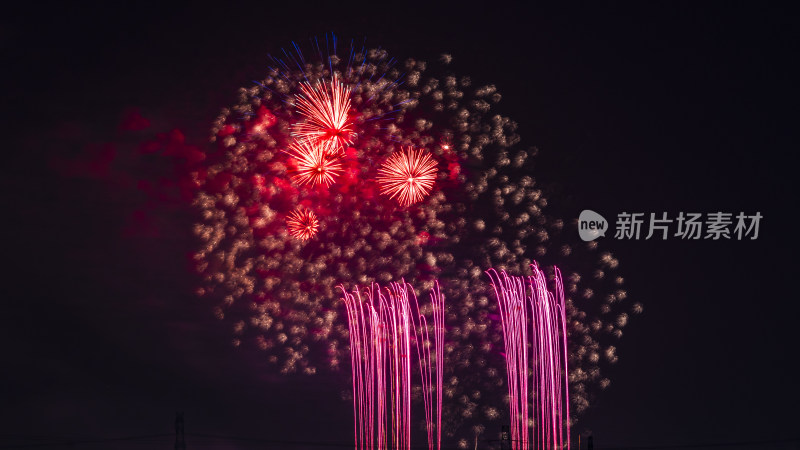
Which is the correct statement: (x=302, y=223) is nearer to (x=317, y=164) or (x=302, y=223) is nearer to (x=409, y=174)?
(x=317, y=164)

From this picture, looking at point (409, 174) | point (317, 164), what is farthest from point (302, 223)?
point (409, 174)

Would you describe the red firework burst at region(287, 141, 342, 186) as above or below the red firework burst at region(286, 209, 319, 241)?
above

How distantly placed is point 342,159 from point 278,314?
9.34ft

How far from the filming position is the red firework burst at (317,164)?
1506 centimetres

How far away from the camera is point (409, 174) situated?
14930mm

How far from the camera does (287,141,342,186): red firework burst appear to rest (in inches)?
593

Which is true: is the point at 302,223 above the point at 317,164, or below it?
below

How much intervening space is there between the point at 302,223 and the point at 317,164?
41.4 inches

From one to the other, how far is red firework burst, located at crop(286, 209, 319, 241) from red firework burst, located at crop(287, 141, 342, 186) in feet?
1.80

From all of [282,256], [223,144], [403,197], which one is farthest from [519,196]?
[223,144]

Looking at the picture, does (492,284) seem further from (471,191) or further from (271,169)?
(271,169)

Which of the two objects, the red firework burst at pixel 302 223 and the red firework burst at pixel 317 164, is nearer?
the red firework burst at pixel 302 223

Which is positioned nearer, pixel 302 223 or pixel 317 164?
pixel 302 223

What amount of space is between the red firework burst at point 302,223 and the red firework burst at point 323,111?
49.4 inches
